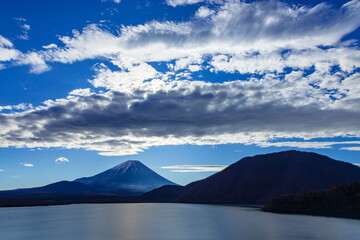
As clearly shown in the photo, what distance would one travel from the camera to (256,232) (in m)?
50.2

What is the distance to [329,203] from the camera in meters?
85.1

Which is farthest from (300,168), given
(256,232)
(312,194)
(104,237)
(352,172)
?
(104,237)

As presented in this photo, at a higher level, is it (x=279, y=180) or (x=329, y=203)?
(x=279, y=180)

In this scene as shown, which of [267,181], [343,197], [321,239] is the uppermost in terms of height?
[267,181]

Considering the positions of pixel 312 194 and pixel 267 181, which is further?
pixel 267 181

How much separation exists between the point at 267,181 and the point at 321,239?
5706 inches

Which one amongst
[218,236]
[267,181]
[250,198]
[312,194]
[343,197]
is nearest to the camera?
[218,236]

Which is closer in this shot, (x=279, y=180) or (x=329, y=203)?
(x=329, y=203)

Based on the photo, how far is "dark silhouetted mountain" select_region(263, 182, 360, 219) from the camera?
265 ft

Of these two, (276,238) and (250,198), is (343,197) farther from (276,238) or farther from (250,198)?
(250,198)

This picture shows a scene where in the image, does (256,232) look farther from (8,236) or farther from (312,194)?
(312,194)

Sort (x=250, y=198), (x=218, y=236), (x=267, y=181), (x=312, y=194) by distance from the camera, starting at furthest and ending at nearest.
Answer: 1. (x=267, y=181)
2. (x=250, y=198)
3. (x=312, y=194)
4. (x=218, y=236)

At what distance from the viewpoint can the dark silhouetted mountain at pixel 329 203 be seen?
80812mm

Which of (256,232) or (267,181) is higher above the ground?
(267,181)
